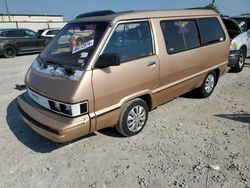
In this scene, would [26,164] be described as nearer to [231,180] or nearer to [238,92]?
[231,180]

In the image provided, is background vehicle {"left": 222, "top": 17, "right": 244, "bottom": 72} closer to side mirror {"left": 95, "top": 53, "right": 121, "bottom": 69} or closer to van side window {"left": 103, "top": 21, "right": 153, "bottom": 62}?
van side window {"left": 103, "top": 21, "right": 153, "bottom": 62}

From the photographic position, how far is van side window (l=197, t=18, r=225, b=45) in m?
5.23

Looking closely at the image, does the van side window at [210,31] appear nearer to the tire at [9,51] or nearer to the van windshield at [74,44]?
the van windshield at [74,44]

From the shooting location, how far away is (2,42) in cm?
1357

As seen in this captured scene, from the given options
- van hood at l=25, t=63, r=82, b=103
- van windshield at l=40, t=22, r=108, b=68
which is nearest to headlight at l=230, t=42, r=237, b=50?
van windshield at l=40, t=22, r=108, b=68

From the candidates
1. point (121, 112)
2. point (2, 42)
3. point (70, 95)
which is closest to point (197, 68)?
point (121, 112)

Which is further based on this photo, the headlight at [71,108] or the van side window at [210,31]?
the van side window at [210,31]

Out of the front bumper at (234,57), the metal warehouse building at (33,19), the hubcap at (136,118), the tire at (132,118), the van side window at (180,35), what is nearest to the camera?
the tire at (132,118)

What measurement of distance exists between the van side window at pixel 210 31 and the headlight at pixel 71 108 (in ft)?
10.3

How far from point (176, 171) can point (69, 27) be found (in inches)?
114

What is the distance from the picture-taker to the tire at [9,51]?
13.8 metres

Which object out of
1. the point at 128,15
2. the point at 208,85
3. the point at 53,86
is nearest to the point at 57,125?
the point at 53,86

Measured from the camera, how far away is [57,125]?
3.20 m

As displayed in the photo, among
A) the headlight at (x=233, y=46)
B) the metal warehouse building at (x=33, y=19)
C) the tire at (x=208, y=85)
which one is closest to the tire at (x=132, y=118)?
the tire at (x=208, y=85)
